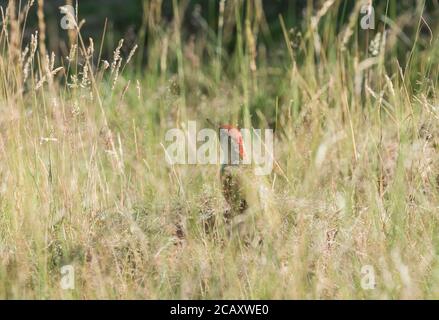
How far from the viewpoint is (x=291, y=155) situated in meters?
3.57

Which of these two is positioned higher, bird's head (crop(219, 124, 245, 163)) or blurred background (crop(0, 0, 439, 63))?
blurred background (crop(0, 0, 439, 63))

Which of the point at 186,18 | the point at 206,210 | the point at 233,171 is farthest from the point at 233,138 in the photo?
the point at 186,18

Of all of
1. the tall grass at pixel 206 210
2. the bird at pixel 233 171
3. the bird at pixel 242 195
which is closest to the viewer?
the tall grass at pixel 206 210

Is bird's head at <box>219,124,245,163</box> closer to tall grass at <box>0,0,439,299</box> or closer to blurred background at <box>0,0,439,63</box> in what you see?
tall grass at <box>0,0,439,299</box>

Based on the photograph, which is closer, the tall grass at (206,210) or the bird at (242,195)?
the tall grass at (206,210)

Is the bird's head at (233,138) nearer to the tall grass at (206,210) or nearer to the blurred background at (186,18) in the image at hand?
the tall grass at (206,210)

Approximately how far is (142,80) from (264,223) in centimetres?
251

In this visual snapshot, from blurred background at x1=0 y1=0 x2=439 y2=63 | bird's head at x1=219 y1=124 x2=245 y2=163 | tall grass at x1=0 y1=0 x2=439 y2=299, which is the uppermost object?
blurred background at x1=0 y1=0 x2=439 y2=63

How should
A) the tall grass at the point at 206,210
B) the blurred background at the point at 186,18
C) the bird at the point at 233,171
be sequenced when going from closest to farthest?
the tall grass at the point at 206,210 → the bird at the point at 233,171 → the blurred background at the point at 186,18

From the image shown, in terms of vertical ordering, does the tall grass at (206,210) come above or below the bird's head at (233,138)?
below

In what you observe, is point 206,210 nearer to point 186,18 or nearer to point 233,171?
point 233,171

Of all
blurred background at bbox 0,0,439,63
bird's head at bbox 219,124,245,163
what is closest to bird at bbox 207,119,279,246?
bird's head at bbox 219,124,245,163

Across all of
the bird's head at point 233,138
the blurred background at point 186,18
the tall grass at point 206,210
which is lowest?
the tall grass at point 206,210

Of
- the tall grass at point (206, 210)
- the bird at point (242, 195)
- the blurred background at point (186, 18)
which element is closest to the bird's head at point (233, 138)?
the bird at point (242, 195)
